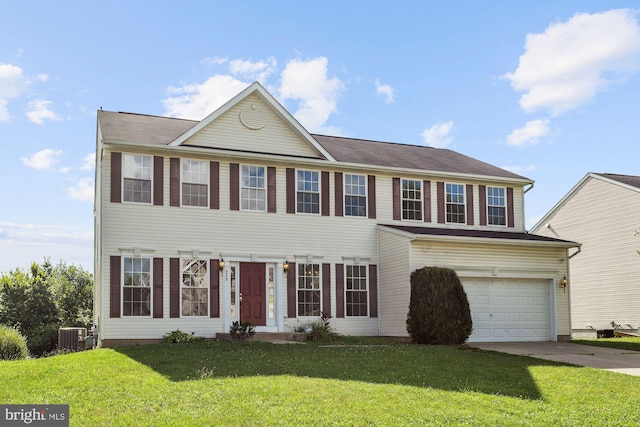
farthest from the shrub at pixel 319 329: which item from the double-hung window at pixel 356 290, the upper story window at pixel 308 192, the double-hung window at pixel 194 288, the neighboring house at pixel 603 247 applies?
the neighboring house at pixel 603 247

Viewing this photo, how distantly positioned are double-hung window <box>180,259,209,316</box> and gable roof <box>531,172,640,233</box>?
17467 mm

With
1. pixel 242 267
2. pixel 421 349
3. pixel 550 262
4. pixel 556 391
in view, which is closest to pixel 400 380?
pixel 556 391

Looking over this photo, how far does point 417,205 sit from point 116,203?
32.4 ft

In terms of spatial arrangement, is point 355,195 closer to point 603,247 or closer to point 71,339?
point 71,339

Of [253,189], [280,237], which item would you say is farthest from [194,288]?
[253,189]

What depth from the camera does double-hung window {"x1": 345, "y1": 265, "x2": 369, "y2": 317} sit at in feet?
75.0

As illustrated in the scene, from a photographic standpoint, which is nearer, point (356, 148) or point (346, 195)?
point (346, 195)

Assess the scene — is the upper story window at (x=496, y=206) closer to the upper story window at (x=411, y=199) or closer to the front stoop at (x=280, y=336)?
the upper story window at (x=411, y=199)

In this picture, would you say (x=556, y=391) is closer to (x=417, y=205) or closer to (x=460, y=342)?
(x=460, y=342)

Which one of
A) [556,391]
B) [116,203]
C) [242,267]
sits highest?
[116,203]

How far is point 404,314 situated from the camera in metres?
21.8

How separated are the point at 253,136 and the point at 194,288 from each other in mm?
4930

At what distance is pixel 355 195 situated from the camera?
23.5 metres

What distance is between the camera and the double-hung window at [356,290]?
75.0 ft
